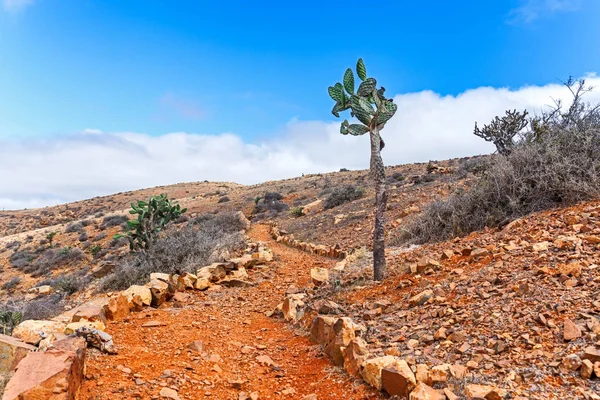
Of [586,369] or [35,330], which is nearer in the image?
[586,369]

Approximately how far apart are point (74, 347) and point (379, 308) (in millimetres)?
3624

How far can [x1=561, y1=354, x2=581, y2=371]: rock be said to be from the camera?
296 centimetres

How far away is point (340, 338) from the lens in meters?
4.46

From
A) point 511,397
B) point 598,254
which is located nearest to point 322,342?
point 511,397

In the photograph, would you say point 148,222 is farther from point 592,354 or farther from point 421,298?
point 592,354

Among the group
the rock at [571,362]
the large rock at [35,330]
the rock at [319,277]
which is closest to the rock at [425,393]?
the rock at [571,362]

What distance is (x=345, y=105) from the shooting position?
8039mm

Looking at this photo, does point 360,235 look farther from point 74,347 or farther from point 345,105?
point 74,347

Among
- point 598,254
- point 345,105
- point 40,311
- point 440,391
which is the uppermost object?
point 345,105

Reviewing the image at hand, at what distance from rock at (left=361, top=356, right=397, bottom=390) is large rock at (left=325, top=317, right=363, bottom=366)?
0.59 m

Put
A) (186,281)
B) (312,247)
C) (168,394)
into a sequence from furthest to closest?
(312,247)
(186,281)
(168,394)

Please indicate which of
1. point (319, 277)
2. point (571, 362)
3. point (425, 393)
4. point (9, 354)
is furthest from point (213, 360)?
point (571, 362)

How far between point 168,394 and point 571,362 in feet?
11.4

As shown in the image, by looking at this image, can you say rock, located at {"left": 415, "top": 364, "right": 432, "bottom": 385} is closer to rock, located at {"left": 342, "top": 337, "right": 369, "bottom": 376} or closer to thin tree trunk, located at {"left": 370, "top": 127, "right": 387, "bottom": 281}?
rock, located at {"left": 342, "top": 337, "right": 369, "bottom": 376}
